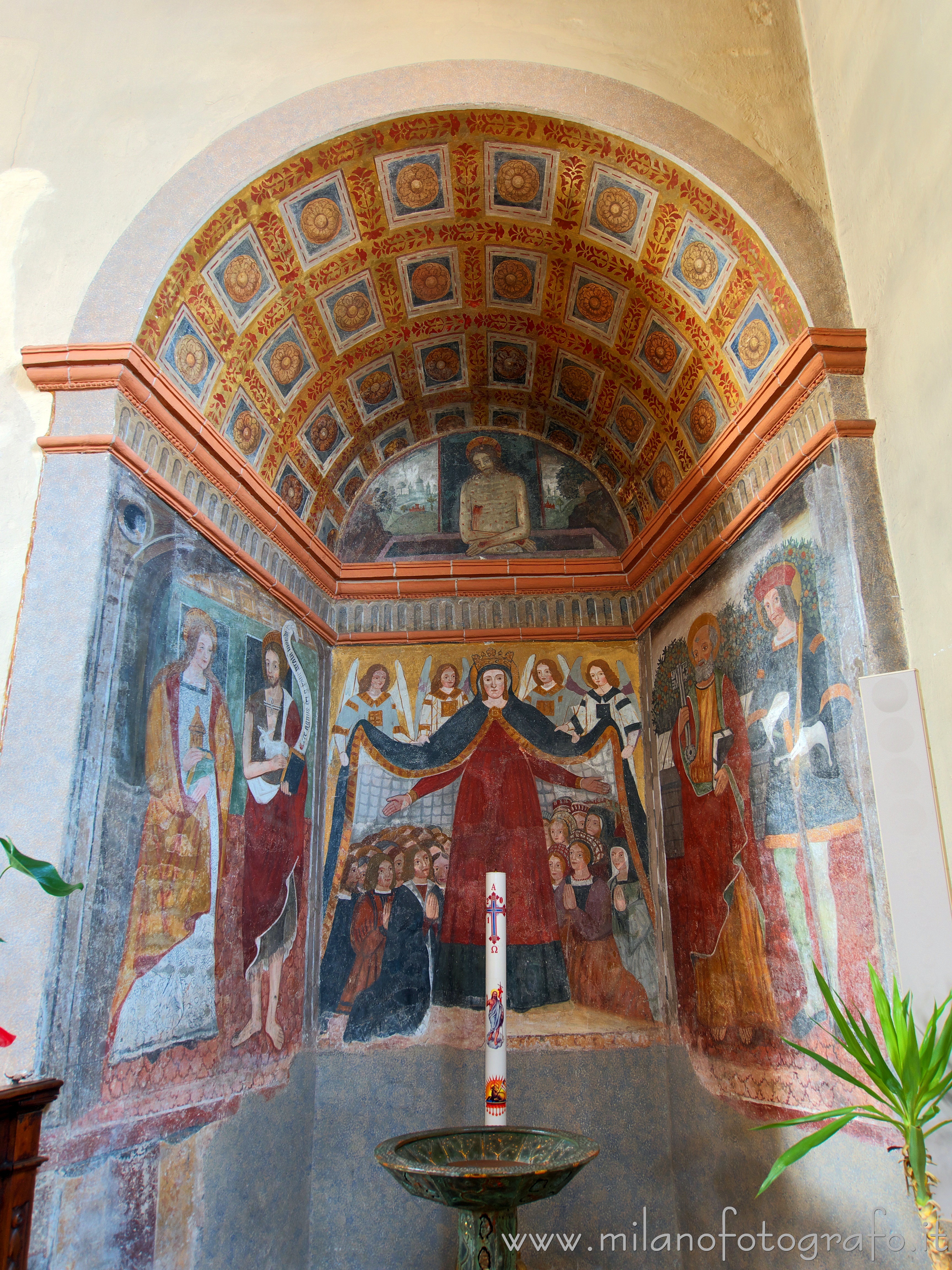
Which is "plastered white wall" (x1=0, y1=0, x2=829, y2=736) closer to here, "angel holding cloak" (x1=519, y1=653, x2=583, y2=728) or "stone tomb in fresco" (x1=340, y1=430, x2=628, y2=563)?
"stone tomb in fresco" (x1=340, y1=430, x2=628, y2=563)

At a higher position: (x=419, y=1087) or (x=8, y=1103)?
(x=8, y=1103)

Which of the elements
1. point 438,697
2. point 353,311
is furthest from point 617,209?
point 438,697

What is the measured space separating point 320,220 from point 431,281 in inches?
47.1

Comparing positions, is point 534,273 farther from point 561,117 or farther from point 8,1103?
point 8,1103

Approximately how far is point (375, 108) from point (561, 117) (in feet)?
→ 3.96

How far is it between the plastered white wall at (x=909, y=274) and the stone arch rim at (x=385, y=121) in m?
0.29

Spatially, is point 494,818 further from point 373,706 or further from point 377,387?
point 377,387

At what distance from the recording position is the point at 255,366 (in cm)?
645

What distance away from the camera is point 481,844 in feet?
24.3

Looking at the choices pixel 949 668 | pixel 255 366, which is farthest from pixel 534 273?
pixel 949 668

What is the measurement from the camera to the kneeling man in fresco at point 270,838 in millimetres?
6055

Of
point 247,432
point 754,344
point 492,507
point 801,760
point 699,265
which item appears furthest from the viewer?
point 492,507

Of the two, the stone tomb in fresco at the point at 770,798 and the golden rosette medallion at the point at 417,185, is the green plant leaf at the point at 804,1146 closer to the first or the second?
the stone tomb in fresco at the point at 770,798

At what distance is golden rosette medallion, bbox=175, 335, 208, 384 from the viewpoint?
18.5 feet
